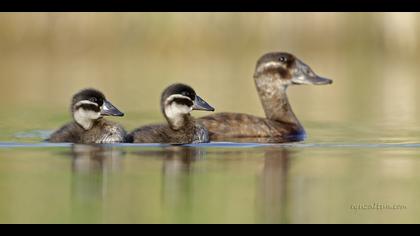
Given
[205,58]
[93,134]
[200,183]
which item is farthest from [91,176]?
[205,58]

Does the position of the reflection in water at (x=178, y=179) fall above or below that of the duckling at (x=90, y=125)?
below

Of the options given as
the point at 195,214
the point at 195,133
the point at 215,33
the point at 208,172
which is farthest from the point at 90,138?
the point at 215,33

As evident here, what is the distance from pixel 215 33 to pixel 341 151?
55.9 feet

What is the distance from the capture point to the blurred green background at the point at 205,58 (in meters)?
16.2

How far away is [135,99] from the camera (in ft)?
55.0

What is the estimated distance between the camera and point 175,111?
10867 millimetres

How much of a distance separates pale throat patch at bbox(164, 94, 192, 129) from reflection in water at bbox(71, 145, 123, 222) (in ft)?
2.54

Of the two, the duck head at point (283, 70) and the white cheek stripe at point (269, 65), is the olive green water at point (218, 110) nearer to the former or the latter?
the duck head at point (283, 70)

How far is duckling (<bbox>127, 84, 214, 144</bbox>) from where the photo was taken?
10.7 m

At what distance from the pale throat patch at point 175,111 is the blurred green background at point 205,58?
10.0 ft

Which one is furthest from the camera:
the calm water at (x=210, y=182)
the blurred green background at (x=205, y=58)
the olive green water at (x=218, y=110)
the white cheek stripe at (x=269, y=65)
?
the blurred green background at (x=205, y=58)

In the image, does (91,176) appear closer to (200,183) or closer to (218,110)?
(200,183)

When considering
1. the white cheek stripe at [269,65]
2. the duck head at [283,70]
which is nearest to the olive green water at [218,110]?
the duck head at [283,70]
